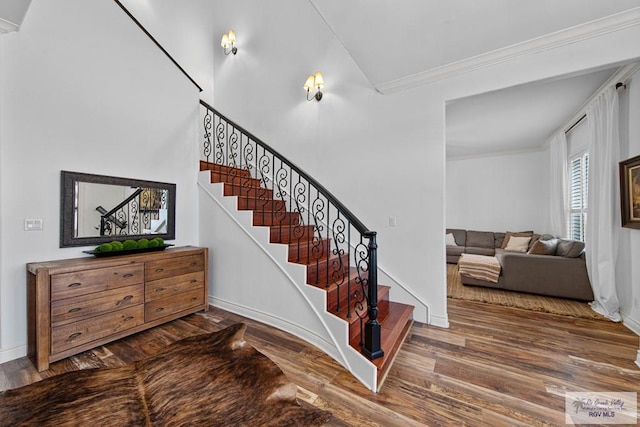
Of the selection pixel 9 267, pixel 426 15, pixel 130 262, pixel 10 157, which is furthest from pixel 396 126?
pixel 9 267

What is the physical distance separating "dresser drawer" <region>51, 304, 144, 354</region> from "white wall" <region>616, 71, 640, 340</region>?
16.7 feet

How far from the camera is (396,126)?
3135 millimetres

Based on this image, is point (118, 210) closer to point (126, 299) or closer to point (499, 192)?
point (126, 299)

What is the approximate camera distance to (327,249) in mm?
3047

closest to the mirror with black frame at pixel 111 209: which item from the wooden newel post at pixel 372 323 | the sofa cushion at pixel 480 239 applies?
the wooden newel post at pixel 372 323

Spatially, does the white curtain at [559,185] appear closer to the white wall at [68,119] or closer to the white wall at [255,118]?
the white wall at [255,118]

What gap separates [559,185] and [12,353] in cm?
788

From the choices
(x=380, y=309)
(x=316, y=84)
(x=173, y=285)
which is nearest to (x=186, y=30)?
(x=316, y=84)

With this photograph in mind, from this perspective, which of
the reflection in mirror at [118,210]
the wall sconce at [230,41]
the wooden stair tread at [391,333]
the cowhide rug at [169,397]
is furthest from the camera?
the wall sconce at [230,41]

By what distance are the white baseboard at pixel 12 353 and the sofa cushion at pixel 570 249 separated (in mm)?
6336

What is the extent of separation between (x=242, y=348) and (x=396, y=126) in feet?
9.49

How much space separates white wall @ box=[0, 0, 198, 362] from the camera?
2.27m

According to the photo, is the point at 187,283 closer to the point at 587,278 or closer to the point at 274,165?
the point at 274,165

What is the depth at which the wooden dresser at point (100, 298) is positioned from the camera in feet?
6.89
